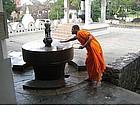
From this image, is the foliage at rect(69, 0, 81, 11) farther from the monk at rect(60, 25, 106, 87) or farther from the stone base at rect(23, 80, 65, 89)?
the stone base at rect(23, 80, 65, 89)

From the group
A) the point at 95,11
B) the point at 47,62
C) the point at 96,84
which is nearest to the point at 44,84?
the point at 47,62

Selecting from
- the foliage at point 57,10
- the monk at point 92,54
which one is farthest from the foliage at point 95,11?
the monk at point 92,54

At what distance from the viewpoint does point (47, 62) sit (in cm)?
329

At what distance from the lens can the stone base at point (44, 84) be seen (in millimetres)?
3236

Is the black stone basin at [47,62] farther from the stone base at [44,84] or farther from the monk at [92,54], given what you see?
the monk at [92,54]

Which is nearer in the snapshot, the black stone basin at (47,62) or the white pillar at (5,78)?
the white pillar at (5,78)

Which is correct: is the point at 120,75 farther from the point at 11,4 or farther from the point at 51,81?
the point at 11,4

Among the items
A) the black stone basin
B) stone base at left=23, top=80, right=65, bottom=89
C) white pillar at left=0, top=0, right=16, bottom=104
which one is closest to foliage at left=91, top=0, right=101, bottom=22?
the black stone basin

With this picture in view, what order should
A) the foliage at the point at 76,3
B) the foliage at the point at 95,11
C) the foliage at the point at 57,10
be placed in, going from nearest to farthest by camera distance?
the foliage at the point at 57,10
the foliage at the point at 76,3
the foliage at the point at 95,11

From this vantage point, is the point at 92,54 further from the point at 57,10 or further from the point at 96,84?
the point at 57,10

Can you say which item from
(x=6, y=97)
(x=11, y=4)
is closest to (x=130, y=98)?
(x=6, y=97)

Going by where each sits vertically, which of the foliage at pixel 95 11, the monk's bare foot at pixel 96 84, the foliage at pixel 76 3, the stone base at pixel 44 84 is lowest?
the monk's bare foot at pixel 96 84

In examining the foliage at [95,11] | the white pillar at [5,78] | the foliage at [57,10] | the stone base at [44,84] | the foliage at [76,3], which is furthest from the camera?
the foliage at [95,11]

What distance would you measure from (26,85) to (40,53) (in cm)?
57
